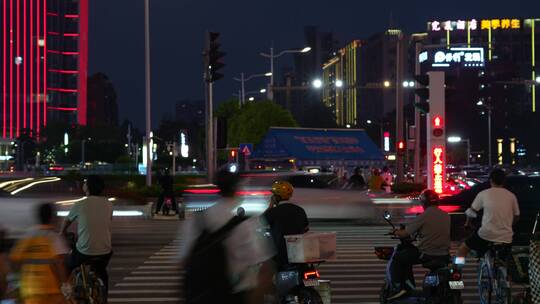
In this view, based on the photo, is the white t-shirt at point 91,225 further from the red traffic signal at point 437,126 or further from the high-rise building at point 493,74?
the high-rise building at point 493,74

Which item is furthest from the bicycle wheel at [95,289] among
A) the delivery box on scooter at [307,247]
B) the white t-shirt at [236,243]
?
the white t-shirt at [236,243]

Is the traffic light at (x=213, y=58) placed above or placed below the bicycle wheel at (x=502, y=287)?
above

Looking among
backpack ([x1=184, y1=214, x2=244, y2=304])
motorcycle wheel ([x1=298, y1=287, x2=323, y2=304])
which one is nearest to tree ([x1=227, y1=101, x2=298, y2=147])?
motorcycle wheel ([x1=298, y1=287, x2=323, y2=304])

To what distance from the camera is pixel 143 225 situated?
29.4 metres

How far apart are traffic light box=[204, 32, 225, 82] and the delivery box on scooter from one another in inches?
570

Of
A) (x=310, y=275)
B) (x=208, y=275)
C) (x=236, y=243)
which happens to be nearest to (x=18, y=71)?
(x=310, y=275)

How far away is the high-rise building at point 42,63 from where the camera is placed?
15575 centimetres

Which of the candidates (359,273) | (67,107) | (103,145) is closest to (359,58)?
(67,107)

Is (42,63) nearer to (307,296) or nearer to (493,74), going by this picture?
(493,74)

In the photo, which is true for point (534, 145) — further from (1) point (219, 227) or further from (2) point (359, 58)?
(1) point (219, 227)

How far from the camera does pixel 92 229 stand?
11.2 meters

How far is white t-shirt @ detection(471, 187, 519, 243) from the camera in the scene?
39.0 feet

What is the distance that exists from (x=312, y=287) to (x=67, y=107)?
15695 cm

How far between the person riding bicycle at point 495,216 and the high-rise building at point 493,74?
46.2 metres
